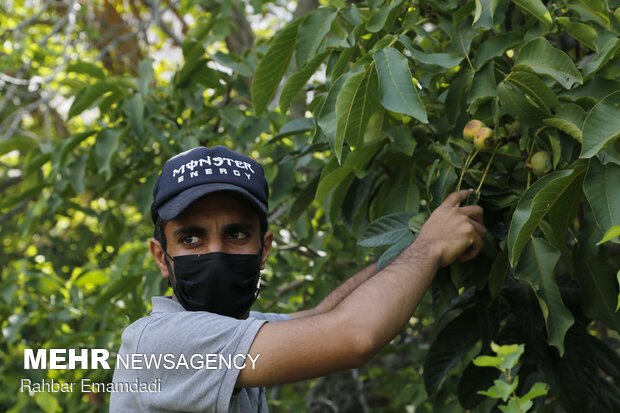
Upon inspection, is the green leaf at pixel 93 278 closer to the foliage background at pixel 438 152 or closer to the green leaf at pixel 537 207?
the foliage background at pixel 438 152

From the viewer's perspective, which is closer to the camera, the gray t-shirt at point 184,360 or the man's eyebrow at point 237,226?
the gray t-shirt at point 184,360

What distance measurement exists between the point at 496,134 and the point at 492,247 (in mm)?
254

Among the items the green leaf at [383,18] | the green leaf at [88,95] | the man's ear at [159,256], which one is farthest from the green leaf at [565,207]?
the green leaf at [88,95]

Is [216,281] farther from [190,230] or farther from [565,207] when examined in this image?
[565,207]

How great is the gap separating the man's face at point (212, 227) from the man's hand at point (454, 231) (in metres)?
0.45

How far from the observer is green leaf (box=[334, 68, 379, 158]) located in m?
1.49

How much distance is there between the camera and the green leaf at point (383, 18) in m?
1.61

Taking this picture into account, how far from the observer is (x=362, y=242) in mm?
1631

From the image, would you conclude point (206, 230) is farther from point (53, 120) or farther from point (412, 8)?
point (53, 120)

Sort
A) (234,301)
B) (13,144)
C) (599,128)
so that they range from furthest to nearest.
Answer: (13,144), (234,301), (599,128)

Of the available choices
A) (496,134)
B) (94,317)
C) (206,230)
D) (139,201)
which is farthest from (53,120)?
(496,134)

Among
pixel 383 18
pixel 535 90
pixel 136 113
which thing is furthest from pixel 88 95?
pixel 535 90

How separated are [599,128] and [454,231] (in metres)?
0.37

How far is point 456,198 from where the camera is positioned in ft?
5.14
